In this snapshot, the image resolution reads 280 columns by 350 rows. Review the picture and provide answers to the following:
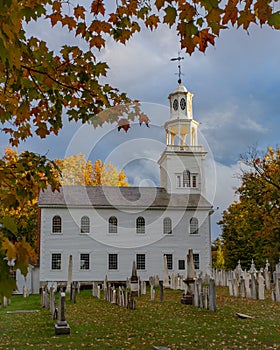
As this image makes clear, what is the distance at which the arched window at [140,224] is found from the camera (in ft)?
137

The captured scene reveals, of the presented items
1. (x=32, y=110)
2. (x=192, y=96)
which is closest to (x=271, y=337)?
(x=32, y=110)

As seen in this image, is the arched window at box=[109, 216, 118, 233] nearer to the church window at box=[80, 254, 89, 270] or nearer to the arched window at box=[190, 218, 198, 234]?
the church window at box=[80, 254, 89, 270]

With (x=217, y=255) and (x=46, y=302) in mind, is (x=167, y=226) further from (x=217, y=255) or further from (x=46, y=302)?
(x=46, y=302)

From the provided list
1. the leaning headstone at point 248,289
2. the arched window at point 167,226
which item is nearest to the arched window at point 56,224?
the arched window at point 167,226

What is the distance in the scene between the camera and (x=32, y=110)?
300 inches

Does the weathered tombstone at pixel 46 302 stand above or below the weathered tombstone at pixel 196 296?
below

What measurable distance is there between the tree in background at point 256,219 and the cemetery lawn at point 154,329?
15.0 meters

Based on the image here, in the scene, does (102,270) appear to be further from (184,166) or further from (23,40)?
(23,40)

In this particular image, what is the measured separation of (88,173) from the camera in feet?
165

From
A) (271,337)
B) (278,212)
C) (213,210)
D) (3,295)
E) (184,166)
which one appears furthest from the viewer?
(184,166)

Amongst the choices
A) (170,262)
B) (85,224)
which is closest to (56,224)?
(85,224)

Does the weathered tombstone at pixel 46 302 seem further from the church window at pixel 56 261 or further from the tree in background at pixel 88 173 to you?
the tree in background at pixel 88 173

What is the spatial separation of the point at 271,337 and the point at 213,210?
32043 millimetres

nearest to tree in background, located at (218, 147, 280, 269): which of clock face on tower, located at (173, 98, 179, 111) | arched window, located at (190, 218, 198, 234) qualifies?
arched window, located at (190, 218, 198, 234)
